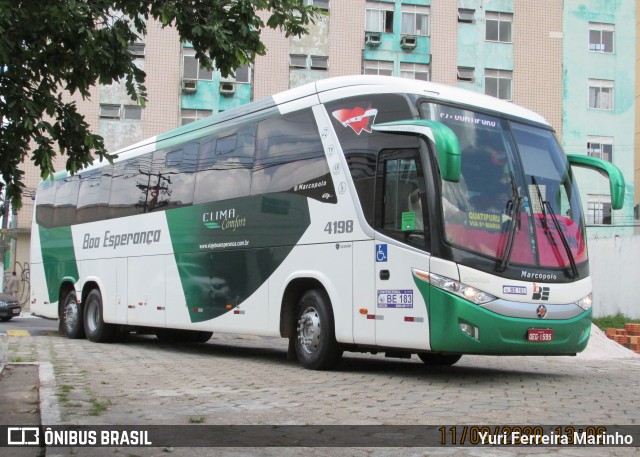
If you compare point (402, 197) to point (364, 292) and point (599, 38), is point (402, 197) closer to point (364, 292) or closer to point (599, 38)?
point (364, 292)

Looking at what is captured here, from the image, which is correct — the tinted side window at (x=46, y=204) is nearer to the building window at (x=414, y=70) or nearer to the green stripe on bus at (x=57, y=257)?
the green stripe on bus at (x=57, y=257)

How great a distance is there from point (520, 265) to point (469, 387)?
5.09 ft

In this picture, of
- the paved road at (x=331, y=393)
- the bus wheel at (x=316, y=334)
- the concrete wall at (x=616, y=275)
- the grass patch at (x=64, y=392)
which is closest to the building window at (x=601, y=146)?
the concrete wall at (x=616, y=275)

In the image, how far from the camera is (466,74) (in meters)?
39.4

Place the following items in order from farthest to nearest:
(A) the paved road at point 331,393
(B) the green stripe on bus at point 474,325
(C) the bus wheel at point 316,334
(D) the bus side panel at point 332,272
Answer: (C) the bus wheel at point 316,334 < (D) the bus side panel at point 332,272 < (B) the green stripe on bus at point 474,325 < (A) the paved road at point 331,393

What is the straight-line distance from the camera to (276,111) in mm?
12500

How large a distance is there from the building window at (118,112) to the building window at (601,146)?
2139 centimetres

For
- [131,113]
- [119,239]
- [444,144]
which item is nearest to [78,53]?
[444,144]

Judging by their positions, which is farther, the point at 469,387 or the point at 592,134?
the point at 592,134

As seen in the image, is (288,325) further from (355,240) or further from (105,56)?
(105,56)

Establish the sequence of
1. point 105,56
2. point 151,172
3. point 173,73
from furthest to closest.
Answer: point 173,73 → point 151,172 → point 105,56

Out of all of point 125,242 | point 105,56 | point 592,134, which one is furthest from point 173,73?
point 105,56

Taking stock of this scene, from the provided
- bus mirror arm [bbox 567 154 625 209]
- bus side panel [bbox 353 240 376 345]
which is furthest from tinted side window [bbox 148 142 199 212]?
bus mirror arm [bbox 567 154 625 209]

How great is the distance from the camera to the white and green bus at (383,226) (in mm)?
9602
